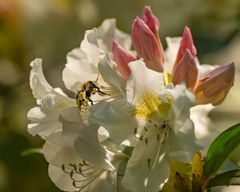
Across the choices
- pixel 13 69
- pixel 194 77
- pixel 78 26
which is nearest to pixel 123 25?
pixel 78 26

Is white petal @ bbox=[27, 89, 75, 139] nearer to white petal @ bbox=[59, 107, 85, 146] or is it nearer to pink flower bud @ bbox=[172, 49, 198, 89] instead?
white petal @ bbox=[59, 107, 85, 146]

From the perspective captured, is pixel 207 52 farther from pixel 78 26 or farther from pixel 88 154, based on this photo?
pixel 88 154

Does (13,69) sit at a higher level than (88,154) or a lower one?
lower

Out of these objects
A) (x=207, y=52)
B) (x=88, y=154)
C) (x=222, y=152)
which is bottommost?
(x=207, y=52)

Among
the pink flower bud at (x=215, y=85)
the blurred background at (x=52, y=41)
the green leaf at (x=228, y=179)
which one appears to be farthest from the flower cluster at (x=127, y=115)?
the blurred background at (x=52, y=41)

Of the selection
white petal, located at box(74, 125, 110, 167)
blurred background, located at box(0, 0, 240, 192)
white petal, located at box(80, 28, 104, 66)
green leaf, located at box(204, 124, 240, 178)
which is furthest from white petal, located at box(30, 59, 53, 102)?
blurred background, located at box(0, 0, 240, 192)

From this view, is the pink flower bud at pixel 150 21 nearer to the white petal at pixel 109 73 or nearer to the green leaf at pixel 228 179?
the white petal at pixel 109 73

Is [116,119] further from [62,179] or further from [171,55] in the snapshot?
[171,55]
